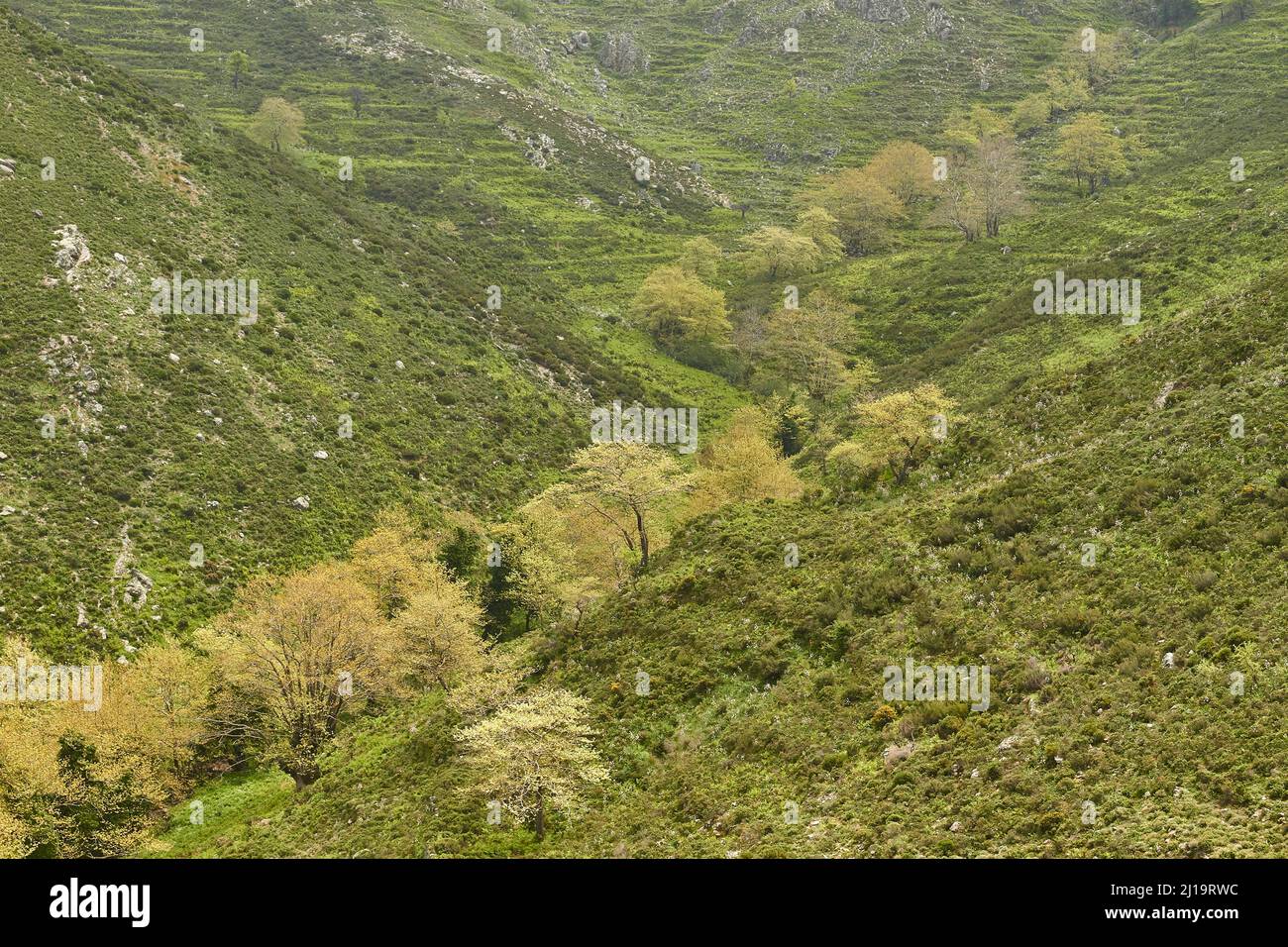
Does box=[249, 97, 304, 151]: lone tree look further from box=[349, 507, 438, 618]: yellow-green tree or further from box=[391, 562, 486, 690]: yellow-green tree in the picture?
box=[391, 562, 486, 690]: yellow-green tree

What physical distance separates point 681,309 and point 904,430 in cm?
5704

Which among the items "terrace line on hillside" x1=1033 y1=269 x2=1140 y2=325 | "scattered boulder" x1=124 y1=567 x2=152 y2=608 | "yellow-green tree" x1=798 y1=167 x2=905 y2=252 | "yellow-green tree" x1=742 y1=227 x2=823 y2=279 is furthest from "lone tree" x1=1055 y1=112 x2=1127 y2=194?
"scattered boulder" x1=124 y1=567 x2=152 y2=608

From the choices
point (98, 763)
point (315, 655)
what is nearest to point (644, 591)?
point (315, 655)

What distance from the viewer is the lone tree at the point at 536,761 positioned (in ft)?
93.4

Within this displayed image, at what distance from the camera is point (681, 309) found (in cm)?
9825

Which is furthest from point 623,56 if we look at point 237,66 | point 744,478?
point 744,478

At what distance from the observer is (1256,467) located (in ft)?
88.6

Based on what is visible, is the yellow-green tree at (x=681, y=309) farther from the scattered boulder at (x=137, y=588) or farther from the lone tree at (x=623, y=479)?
the scattered boulder at (x=137, y=588)

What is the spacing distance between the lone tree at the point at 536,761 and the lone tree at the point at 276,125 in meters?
108

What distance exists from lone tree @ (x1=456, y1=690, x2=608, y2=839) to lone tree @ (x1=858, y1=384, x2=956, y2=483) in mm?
21608

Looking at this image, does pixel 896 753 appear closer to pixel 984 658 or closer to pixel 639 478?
pixel 984 658

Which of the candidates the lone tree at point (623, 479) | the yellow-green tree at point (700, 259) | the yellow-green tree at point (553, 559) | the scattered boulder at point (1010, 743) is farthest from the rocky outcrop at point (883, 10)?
the scattered boulder at point (1010, 743)
